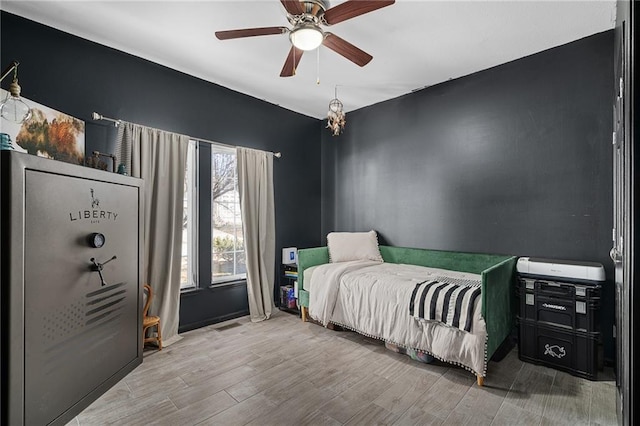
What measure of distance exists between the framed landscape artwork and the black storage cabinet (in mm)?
3885

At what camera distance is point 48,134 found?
2.35m

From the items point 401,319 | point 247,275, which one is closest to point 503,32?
point 401,319

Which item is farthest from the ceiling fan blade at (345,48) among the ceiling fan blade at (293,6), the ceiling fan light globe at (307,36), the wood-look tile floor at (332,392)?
the wood-look tile floor at (332,392)

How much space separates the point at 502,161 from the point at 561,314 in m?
1.51

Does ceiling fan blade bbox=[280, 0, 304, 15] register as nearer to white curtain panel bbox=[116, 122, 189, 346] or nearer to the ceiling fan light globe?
the ceiling fan light globe

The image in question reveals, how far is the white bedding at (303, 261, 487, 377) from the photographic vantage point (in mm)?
2361

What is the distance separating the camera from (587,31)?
2.62 m

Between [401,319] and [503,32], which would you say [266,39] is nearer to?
[503,32]

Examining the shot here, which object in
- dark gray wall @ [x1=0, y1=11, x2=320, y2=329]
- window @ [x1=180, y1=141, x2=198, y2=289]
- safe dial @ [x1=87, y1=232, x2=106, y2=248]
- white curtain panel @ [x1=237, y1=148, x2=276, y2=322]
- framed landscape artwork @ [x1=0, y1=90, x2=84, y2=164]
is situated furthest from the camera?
white curtain panel @ [x1=237, y1=148, x2=276, y2=322]

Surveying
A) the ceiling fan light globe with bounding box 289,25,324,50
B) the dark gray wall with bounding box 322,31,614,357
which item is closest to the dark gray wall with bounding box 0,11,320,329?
Result: the dark gray wall with bounding box 322,31,614,357

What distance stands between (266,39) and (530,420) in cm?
337

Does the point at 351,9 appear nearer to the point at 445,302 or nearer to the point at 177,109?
the point at 445,302

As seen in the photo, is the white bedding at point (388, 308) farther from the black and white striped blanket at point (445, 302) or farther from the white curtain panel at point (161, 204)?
the white curtain panel at point (161, 204)

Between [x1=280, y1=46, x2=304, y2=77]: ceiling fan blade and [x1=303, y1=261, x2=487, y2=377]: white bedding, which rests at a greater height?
[x1=280, y1=46, x2=304, y2=77]: ceiling fan blade
